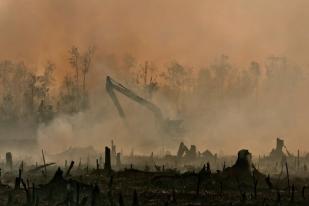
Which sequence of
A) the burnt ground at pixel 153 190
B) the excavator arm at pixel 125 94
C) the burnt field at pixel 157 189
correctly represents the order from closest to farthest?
the burnt ground at pixel 153 190
the burnt field at pixel 157 189
the excavator arm at pixel 125 94

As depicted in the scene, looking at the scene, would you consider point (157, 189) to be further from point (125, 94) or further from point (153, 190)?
point (125, 94)

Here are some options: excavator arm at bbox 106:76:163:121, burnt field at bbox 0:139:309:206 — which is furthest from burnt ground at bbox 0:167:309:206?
excavator arm at bbox 106:76:163:121

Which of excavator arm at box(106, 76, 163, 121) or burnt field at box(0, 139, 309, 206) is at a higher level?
excavator arm at box(106, 76, 163, 121)

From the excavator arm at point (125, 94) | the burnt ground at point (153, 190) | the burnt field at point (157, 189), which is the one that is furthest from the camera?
the excavator arm at point (125, 94)

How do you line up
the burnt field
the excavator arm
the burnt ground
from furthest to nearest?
the excavator arm < the burnt field < the burnt ground

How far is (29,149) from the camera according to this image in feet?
346

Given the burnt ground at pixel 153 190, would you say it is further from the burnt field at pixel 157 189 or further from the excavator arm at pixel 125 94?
the excavator arm at pixel 125 94

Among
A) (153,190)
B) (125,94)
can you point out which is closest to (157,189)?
(153,190)

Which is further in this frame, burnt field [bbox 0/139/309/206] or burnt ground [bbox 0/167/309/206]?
burnt field [bbox 0/139/309/206]

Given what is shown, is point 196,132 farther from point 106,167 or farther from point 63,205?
point 63,205

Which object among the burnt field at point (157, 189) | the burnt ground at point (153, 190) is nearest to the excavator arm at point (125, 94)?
the burnt field at point (157, 189)

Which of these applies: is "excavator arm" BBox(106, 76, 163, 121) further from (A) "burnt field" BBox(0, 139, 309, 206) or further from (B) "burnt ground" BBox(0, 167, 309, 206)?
(B) "burnt ground" BBox(0, 167, 309, 206)

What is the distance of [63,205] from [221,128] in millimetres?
81516

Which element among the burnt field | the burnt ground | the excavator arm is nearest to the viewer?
the burnt ground
